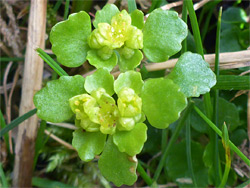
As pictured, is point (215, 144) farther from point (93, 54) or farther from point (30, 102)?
point (30, 102)

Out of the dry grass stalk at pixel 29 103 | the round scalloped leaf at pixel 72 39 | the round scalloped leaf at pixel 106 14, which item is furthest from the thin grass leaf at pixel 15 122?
the round scalloped leaf at pixel 106 14

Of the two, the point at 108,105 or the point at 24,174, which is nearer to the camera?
the point at 108,105

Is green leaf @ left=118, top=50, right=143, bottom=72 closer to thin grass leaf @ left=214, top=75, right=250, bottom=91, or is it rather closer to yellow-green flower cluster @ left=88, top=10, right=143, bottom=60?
yellow-green flower cluster @ left=88, top=10, right=143, bottom=60

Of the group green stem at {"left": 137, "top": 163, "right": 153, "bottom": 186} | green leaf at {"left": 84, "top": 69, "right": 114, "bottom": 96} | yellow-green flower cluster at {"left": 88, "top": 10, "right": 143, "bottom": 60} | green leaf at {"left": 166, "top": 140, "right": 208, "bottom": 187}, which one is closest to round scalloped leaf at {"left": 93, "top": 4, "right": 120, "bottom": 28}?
yellow-green flower cluster at {"left": 88, "top": 10, "right": 143, "bottom": 60}

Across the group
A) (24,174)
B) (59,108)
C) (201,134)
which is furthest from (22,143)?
(201,134)

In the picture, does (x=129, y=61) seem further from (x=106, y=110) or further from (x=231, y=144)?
(x=231, y=144)

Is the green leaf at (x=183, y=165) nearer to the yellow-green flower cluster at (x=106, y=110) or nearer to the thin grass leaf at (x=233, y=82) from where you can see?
the thin grass leaf at (x=233, y=82)
